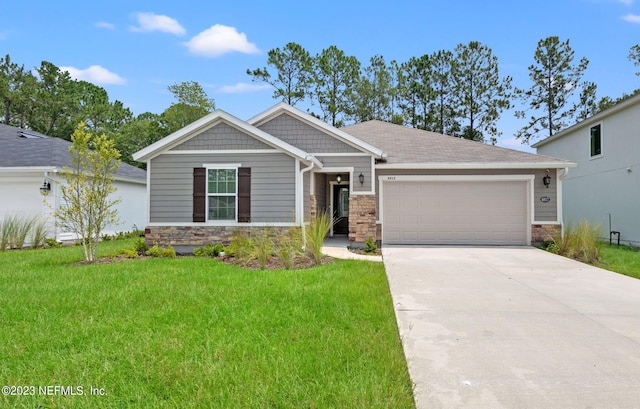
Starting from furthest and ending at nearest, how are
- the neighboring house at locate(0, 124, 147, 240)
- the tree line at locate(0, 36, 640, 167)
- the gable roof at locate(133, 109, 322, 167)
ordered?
the tree line at locate(0, 36, 640, 167) → the neighboring house at locate(0, 124, 147, 240) → the gable roof at locate(133, 109, 322, 167)

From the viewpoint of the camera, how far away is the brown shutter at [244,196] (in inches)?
402

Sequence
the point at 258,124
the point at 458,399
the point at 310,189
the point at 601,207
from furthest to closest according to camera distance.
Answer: the point at 601,207 < the point at 258,124 < the point at 310,189 < the point at 458,399

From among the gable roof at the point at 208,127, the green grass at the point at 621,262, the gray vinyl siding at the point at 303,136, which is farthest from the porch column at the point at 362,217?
the green grass at the point at 621,262

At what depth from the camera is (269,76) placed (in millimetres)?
28547

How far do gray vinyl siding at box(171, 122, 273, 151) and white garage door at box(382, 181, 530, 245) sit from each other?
4613 mm

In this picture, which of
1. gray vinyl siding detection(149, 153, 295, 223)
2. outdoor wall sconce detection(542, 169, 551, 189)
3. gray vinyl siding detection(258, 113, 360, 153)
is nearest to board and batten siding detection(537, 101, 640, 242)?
outdoor wall sconce detection(542, 169, 551, 189)

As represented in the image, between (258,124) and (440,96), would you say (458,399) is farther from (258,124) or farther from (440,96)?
(440,96)

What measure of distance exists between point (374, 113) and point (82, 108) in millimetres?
24957

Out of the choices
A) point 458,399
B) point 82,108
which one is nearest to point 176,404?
point 458,399

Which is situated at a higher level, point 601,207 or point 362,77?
point 362,77

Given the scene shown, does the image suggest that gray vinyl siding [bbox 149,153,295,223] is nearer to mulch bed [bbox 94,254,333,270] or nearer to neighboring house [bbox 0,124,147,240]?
mulch bed [bbox 94,254,333,270]

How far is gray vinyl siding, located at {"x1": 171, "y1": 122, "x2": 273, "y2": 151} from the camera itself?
10273 millimetres

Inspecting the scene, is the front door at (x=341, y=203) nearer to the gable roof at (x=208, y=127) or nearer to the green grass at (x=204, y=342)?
the gable roof at (x=208, y=127)

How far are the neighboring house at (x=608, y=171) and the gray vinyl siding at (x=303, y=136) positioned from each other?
856 cm
